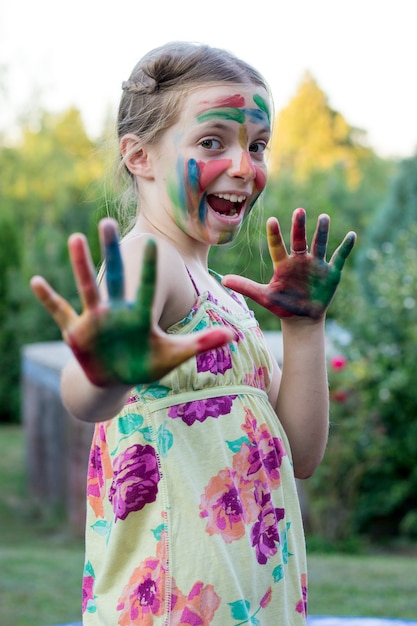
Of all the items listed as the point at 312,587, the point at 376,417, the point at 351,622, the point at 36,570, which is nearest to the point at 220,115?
the point at 351,622

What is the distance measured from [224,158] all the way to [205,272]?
27cm

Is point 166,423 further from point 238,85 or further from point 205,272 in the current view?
point 238,85

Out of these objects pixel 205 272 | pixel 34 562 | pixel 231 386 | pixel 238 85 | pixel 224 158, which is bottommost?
pixel 34 562

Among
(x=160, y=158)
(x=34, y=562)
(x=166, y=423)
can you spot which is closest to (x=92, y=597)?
(x=166, y=423)

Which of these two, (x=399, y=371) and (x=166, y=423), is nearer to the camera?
(x=166, y=423)

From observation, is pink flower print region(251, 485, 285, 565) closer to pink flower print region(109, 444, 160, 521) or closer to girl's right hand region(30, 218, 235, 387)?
pink flower print region(109, 444, 160, 521)

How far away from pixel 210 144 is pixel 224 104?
81 mm

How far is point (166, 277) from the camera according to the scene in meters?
1.61

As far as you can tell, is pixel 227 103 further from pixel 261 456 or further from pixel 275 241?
pixel 261 456

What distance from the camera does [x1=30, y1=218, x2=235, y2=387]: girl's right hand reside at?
1.29 meters

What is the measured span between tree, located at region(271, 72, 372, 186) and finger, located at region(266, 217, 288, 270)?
28.8 metres

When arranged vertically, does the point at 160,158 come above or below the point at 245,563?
above

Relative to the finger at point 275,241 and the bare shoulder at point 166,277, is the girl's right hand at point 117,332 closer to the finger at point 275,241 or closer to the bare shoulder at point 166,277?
the bare shoulder at point 166,277

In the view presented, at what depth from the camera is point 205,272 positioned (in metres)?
1.88
